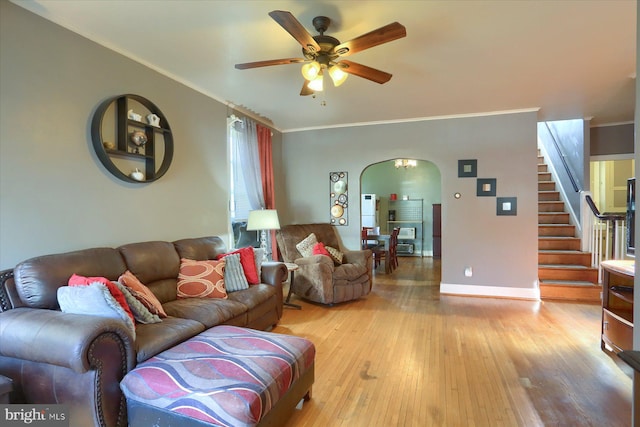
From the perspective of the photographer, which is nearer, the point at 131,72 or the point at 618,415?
the point at 618,415

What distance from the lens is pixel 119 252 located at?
2.53m

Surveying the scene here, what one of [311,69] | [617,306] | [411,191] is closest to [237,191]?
[311,69]

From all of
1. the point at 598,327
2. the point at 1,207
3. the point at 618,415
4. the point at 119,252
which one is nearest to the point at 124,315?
the point at 119,252

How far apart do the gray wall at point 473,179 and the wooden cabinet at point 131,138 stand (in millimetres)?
2928

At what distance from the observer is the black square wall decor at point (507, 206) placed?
14.8 ft

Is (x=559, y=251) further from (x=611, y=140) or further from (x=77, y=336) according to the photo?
(x=77, y=336)

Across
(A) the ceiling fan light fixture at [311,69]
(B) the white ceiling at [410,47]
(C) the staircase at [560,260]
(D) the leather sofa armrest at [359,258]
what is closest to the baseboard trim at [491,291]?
(C) the staircase at [560,260]

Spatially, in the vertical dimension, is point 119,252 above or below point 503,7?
below

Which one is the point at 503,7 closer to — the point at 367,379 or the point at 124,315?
the point at 367,379

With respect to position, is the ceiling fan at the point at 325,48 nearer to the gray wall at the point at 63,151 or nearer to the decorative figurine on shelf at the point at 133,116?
the decorative figurine on shelf at the point at 133,116

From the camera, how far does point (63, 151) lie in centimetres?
237

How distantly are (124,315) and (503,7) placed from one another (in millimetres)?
3155

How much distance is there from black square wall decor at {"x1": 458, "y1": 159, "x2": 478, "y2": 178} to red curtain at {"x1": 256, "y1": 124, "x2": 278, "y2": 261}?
9.45ft

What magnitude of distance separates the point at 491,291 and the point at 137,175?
4766 mm
